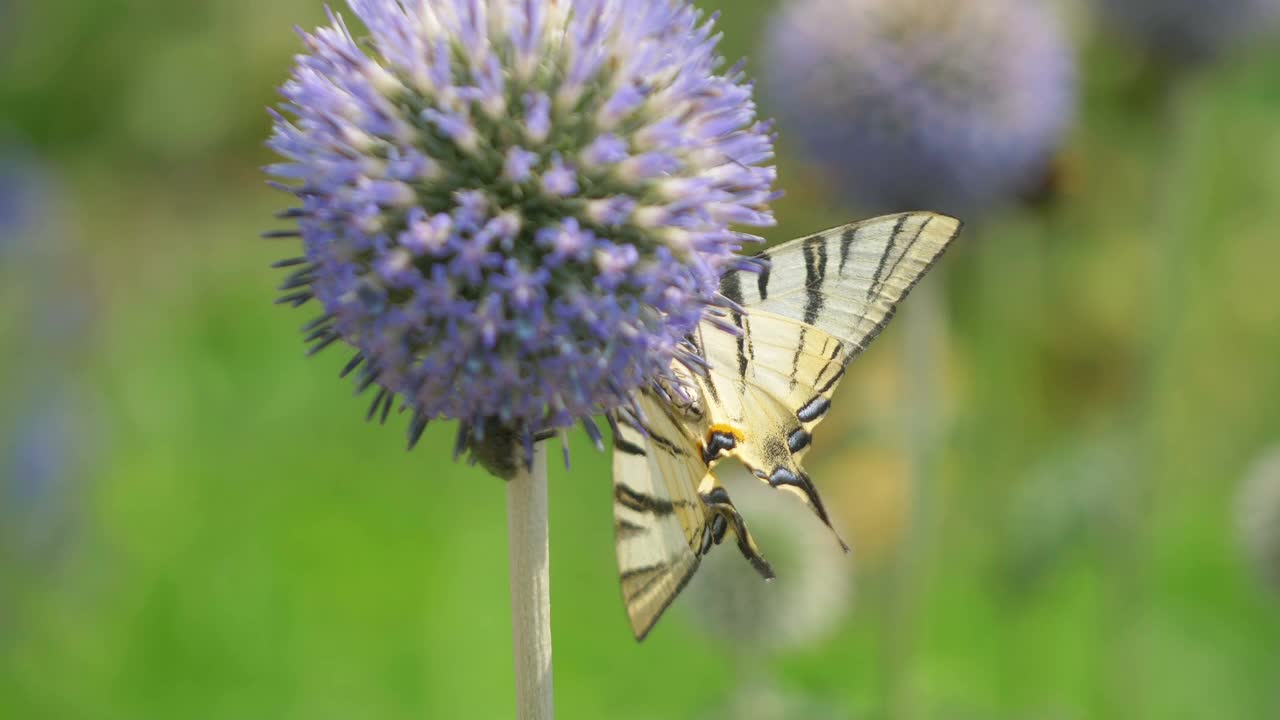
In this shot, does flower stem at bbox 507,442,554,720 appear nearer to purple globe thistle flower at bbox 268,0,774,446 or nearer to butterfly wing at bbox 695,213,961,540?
purple globe thistle flower at bbox 268,0,774,446

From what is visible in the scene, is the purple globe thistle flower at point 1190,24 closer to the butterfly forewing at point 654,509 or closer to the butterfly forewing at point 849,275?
the butterfly forewing at point 849,275

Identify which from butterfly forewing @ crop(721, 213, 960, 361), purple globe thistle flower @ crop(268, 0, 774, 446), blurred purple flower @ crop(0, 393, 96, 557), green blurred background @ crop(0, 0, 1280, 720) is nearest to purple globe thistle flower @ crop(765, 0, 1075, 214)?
green blurred background @ crop(0, 0, 1280, 720)

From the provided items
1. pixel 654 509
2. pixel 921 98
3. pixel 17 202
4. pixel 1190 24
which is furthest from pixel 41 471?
pixel 1190 24

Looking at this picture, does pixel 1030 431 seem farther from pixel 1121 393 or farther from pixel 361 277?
pixel 361 277

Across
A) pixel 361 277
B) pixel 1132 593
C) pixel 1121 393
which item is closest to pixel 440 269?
pixel 361 277

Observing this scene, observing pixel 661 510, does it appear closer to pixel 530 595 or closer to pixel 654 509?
pixel 654 509
